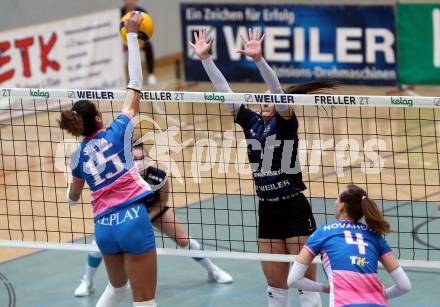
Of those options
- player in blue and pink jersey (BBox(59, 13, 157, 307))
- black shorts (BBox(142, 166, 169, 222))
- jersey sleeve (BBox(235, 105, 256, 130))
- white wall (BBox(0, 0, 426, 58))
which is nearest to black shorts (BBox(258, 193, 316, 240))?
jersey sleeve (BBox(235, 105, 256, 130))

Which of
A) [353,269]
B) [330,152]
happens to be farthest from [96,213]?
[330,152]

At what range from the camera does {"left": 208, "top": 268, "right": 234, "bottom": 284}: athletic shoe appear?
9.69m

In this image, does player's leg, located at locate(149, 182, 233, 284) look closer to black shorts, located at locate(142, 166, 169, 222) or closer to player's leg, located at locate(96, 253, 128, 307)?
black shorts, located at locate(142, 166, 169, 222)

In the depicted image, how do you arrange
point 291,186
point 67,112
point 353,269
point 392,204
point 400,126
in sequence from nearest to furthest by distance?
point 353,269, point 67,112, point 291,186, point 392,204, point 400,126

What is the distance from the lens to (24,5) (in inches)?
767

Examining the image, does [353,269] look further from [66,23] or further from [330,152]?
[66,23]

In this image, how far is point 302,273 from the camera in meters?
6.36

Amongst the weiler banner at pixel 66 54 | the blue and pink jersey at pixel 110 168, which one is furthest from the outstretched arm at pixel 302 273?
the weiler banner at pixel 66 54

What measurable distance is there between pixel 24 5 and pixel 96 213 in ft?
43.2

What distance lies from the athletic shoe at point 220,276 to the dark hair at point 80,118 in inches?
123

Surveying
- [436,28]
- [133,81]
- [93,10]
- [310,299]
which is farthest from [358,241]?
[93,10]

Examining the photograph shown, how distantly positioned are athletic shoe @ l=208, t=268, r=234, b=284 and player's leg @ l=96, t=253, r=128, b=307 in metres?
2.36

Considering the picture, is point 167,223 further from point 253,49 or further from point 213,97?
point 253,49

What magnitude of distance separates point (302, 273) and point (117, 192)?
5.31 feet
